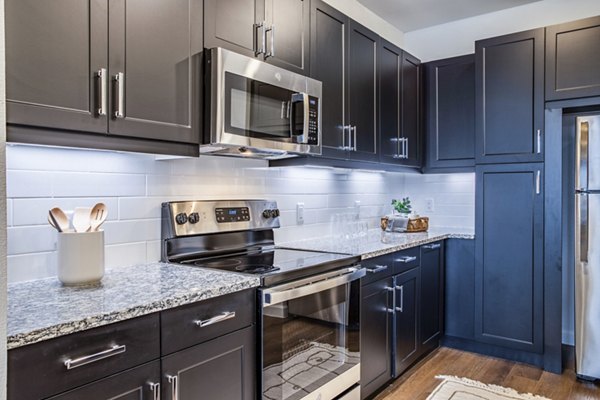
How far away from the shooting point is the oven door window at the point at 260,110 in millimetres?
1708

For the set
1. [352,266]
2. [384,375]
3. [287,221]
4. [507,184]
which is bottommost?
[384,375]

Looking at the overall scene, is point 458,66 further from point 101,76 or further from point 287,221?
point 101,76

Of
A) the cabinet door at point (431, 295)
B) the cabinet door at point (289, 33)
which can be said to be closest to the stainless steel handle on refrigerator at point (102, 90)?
the cabinet door at point (289, 33)

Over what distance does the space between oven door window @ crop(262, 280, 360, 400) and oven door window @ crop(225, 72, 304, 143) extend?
74cm

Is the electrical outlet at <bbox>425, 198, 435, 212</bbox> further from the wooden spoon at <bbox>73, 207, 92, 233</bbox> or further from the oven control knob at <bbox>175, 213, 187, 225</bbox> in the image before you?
the wooden spoon at <bbox>73, 207, 92, 233</bbox>

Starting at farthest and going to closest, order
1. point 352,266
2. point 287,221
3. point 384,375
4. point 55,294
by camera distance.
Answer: point 287,221 → point 384,375 → point 352,266 → point 55,294

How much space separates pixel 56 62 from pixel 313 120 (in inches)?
45.9

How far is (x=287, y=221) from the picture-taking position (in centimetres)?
259

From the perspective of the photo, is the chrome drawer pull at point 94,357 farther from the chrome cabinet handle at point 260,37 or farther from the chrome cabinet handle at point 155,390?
the chrome cabinet handle at point 260,37

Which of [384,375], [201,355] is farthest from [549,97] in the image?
[201,355]

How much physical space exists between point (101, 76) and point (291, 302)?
1.07 meters

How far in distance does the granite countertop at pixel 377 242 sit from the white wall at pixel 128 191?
123mm

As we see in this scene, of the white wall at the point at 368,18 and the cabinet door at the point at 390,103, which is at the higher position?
the white wall at the point at 368,18

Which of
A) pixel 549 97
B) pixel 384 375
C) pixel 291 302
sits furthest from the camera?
pixel 549 97
